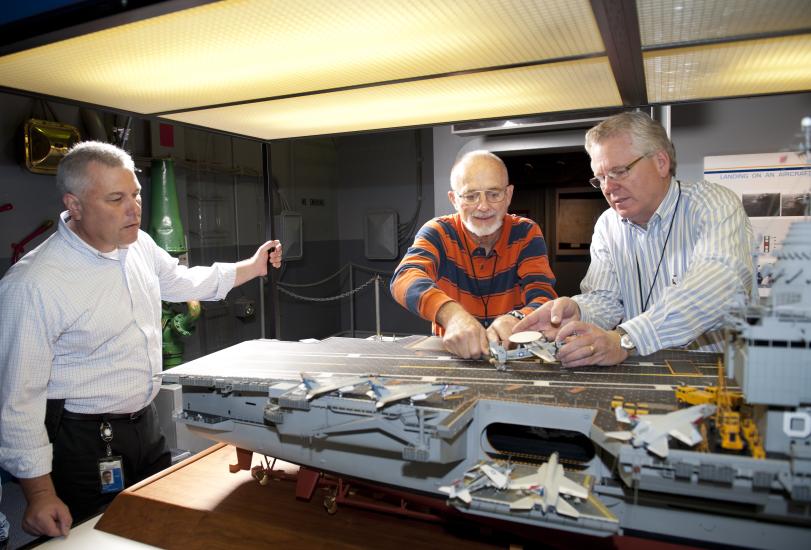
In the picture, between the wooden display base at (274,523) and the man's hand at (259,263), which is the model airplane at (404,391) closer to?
the wooden display base at (274,523)

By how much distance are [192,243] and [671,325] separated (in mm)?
6059

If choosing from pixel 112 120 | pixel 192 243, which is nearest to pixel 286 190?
pixel 192 243

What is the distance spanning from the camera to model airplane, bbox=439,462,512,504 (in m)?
1.39

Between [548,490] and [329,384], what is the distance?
81 centimetres

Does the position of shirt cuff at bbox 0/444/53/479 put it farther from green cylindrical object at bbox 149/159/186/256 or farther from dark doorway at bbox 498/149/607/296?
dark doorway at bbox 498/149/607/296

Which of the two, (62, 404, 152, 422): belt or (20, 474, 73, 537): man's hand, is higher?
(62, 404, 152, 422): belt

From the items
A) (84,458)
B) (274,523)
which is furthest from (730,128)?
(84,458)

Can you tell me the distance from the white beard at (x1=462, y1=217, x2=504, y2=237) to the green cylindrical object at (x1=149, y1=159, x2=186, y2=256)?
3.65 meters

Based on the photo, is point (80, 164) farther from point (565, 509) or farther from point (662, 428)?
point (662, 428)

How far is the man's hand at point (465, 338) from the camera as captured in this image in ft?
7.73

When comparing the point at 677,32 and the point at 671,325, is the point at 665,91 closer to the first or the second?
the point at 677,32

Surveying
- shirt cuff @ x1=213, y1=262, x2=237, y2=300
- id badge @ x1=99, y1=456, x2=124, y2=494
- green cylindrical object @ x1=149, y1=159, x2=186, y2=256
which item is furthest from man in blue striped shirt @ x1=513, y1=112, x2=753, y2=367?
green cylindrical object @ x1=149, y1=159, x2=186, y2=256

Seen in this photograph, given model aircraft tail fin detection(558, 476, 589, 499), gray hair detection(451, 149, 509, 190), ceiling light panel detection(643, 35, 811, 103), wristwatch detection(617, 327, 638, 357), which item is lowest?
model aircraft tail fin detection(558, 476, 589, 499)

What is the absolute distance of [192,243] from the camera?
693 cm
